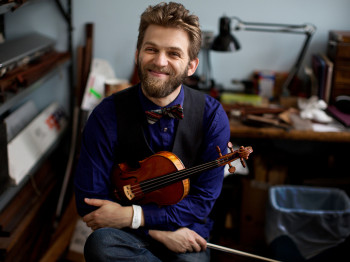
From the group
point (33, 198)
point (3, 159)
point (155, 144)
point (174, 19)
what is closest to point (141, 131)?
point (155, 144)

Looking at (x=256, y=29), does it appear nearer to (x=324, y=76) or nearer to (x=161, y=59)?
(x=324, y=76)

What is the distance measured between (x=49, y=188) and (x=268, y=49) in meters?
1.77

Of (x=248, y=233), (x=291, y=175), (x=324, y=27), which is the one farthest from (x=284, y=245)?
(x=324, y=27)

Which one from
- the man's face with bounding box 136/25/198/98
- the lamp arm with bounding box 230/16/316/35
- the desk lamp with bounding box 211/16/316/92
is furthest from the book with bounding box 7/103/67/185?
the lamp arm with bounding box 230/16/316/35

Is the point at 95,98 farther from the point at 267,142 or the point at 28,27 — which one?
the point at 267,142

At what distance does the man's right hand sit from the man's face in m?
0.57

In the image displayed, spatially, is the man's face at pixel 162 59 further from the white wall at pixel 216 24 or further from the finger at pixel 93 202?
the white wall at pixel 216 24

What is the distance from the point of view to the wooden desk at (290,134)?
210 cm

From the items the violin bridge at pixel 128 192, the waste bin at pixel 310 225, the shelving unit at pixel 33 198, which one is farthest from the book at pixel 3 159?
the waste bin at pixel 310 225

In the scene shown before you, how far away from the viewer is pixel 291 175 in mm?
2637

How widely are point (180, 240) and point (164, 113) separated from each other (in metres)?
0.53

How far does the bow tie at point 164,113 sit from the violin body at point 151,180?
0.55 ft

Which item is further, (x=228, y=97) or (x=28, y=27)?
(x=28, y=27)

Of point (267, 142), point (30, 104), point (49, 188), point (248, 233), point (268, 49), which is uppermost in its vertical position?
point (268, 49)
